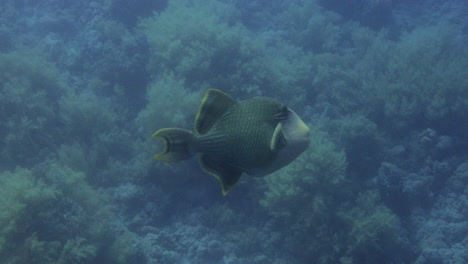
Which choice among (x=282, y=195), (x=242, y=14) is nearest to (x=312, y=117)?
(x=282, y=195)

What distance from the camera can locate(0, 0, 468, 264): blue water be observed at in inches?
207

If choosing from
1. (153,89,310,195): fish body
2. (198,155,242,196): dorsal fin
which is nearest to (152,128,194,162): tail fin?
(153,89,310,195): fish body

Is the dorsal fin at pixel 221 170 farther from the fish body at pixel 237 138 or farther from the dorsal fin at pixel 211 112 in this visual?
the dorsal fin at pixel 211 112

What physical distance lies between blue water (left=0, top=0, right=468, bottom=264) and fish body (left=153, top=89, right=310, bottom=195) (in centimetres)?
423

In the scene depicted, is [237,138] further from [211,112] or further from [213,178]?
[213,178]

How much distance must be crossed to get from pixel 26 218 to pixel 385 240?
625 centimetres

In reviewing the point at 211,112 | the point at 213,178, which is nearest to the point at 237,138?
the point at 211,112

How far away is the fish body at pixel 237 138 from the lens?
1.30 meters

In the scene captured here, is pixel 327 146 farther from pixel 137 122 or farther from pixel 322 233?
pixel 137 122

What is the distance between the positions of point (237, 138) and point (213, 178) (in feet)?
17.2

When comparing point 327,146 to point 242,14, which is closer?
point 327,146

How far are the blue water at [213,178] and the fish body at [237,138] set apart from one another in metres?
4.23

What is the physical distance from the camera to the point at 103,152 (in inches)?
282

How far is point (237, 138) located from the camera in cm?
132
